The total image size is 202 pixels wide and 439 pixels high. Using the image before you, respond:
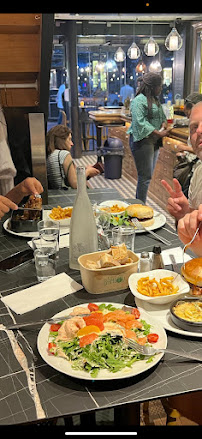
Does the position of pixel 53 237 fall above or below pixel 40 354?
above

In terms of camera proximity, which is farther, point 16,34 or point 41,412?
point 16,34

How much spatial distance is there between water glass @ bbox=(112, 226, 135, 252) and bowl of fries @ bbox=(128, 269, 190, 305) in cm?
31

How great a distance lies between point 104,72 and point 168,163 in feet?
19.1

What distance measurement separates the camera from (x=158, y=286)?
128cm

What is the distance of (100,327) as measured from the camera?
1085 mm

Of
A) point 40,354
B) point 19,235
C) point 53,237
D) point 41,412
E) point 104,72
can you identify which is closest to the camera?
point 41,412

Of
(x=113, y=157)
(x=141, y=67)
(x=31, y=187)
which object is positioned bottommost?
(x=113, y=157)

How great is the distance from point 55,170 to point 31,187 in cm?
124

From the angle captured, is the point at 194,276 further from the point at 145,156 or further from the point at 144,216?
the point at 145,156

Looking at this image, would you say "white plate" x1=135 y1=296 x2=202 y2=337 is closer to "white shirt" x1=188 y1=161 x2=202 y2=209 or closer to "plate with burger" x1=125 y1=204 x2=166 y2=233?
"plate with burger" x1=125 y1=204 x2=166 y2=233

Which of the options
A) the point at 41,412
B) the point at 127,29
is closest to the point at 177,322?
the point at 41,412

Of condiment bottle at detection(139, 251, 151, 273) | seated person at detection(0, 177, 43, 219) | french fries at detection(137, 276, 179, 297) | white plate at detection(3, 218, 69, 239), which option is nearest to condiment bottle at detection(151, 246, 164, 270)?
condiment bottle at detection(139, 251, 151, 273)

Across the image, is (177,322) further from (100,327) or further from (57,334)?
(57,334)

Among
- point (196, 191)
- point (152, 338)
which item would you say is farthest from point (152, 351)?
point (196, 191)
